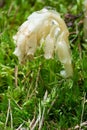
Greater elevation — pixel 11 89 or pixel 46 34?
pixel 46 34

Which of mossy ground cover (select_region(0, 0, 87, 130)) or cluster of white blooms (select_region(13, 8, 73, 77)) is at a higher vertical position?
cluster of white blooms (select_region(13, 8, 73, 77))

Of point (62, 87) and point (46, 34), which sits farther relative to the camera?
point (62, 87)

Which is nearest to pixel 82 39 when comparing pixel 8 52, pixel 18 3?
pixel 8 52

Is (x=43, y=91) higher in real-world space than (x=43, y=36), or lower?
lower

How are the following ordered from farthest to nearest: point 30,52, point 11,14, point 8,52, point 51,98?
point 11,14 < point 8,52 < point 51,98 < point 30,52

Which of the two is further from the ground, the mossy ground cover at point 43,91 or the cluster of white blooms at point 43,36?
the cluster of white blooms at point 43,36

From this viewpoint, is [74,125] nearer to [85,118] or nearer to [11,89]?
[85,118]

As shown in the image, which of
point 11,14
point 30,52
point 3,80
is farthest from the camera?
point 11,14

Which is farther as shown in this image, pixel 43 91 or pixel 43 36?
pixel 43 91
